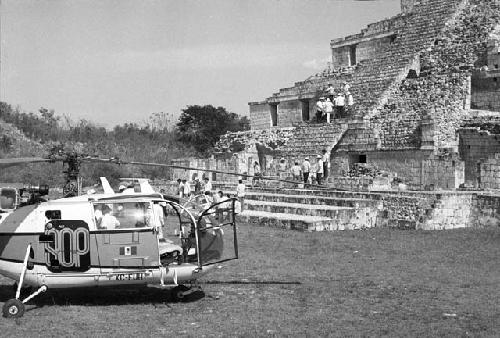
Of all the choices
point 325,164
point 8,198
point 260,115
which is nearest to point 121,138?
point 260,115

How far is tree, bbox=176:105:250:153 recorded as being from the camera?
173 feet

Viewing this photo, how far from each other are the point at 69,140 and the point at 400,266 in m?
36.3

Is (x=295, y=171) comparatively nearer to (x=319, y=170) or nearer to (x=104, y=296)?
(x=319, y=170)

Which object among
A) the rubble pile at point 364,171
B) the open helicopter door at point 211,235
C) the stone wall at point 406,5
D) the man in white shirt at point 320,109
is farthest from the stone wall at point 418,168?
the open helicopter door at point 211,235

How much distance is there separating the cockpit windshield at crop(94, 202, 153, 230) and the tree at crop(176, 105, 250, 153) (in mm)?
42816

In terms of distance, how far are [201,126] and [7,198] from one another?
4315 cm

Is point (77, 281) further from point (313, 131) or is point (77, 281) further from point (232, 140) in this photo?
point (232, 140)

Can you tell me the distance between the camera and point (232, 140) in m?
32.5

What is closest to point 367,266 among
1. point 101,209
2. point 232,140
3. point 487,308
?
point 487,308

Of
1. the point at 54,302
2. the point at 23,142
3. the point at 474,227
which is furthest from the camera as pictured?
the point at 23,142

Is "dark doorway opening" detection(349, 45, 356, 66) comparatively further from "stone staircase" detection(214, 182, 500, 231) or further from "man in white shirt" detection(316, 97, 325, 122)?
"stone staircase" detection(214, 182, 500, 231)

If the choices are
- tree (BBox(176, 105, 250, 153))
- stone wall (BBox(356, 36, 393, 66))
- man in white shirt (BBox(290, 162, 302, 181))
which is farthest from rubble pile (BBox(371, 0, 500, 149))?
tree (BBox(176, 105, 250, 153))

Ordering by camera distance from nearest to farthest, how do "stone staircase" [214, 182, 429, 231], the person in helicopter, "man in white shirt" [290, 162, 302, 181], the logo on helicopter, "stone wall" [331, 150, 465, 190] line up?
1. the logo on helicopter
2. the person in helicopter
3. "stone staircase" [214, 182, 429, 231]
4. "stone wall" [331, 150, 465, 190]
5. "man in white shirt" [290, 162, 302, 181]

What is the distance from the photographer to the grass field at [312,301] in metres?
8.14
